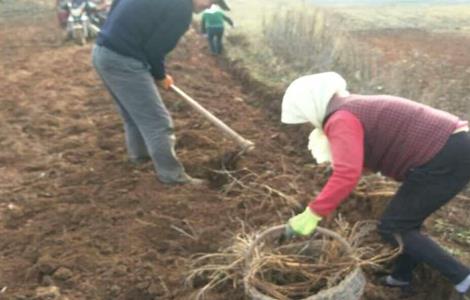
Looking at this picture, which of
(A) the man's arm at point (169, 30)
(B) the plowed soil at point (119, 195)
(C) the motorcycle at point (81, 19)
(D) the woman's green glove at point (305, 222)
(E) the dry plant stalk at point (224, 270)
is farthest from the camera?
(C) the motorcycle at point (81, 19)

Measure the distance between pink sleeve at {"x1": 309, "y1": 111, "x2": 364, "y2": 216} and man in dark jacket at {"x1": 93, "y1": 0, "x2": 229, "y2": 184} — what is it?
1.81 metres

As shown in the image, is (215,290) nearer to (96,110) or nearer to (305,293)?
(305,293)

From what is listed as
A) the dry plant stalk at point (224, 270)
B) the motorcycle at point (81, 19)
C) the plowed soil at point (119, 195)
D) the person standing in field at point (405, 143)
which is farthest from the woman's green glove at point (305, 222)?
the motorcycle at point (81, 19)

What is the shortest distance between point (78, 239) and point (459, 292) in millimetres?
2323

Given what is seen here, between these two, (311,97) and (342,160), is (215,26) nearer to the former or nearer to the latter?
(311,97)

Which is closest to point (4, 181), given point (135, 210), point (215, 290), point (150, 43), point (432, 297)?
point (135, 210)

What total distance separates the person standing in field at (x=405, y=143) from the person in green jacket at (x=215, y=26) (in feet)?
22.4

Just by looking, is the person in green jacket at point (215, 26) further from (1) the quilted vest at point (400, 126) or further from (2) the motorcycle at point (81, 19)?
(1) the quilted vest at point (400, 126)

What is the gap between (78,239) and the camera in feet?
13.0

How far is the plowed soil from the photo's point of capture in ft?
11.5

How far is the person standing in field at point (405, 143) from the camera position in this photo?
289 cm

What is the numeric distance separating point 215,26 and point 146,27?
219 inches

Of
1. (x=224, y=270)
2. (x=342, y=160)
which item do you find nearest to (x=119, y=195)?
(x=224, y=270)

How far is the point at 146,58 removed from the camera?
4.54m
